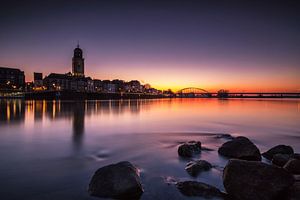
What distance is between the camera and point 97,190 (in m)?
7.17

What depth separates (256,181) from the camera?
668 centimetres

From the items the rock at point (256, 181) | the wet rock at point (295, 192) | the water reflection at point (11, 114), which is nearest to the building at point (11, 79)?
the water reflection at point (11, 114)

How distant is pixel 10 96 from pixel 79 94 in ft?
125

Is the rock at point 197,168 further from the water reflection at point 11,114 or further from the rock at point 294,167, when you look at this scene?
the water reflection at point 11,114

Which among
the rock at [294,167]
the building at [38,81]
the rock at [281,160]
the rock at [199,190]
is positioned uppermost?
the building at [38,81]

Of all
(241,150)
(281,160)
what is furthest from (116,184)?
(281,160)

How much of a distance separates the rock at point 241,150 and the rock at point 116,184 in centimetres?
615


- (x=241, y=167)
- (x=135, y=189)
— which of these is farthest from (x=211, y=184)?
(x=135, y=189)

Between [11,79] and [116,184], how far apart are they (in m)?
180

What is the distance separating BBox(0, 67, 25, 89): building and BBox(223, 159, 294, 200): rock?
169712 millimetres

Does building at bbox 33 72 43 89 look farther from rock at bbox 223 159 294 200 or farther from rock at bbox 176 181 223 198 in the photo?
rock at bbox 223 159 294 200

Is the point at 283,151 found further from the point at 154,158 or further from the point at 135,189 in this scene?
the point at 135,189

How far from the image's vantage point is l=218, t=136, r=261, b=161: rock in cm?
1105

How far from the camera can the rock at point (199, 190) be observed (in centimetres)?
730
